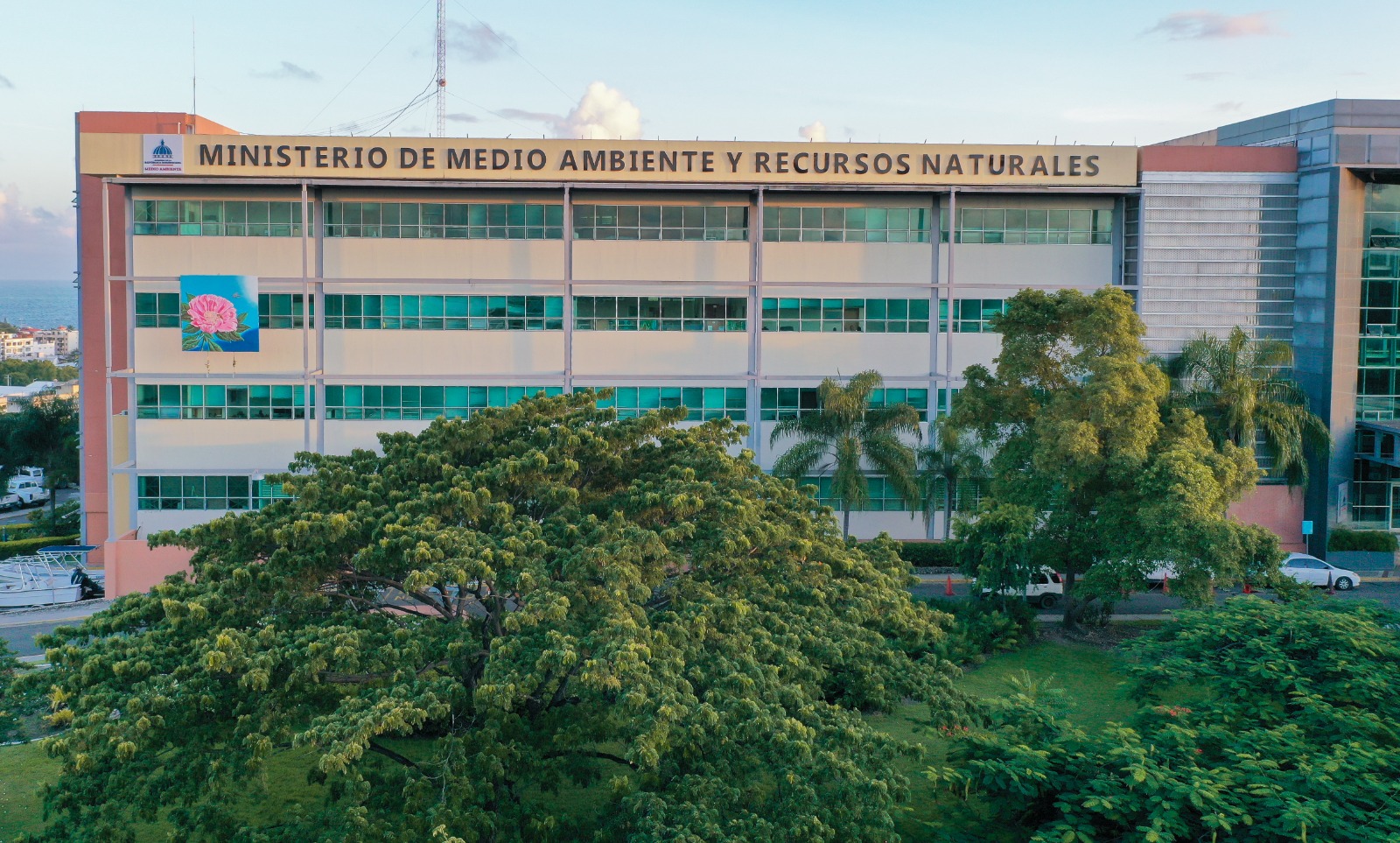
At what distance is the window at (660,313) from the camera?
38906 mm

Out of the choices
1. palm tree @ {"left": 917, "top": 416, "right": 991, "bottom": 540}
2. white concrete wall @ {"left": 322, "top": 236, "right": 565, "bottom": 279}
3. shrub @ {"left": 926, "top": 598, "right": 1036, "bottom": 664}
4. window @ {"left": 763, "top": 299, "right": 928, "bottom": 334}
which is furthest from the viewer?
window @ {"left": 763, "top": 299, "right": 928, "bottom": 334}

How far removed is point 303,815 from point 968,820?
972 cm

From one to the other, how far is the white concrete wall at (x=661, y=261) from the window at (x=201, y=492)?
13258 mm

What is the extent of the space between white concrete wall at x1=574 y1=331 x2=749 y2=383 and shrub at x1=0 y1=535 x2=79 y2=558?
72.1 ft

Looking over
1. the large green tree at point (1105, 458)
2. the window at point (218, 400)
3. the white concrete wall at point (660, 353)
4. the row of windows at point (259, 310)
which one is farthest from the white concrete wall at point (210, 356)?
the large green tree at point (1105, 458)

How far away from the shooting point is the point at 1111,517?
26.7 m

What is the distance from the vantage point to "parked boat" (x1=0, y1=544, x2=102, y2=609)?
3509 centimetres

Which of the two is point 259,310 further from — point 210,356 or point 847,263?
point 847,263

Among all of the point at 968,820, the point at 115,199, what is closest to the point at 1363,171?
the point at 968,820

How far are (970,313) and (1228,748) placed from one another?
2571 centimetres

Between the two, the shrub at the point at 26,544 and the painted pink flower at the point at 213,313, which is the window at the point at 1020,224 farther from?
the shrub at the point at 26,544

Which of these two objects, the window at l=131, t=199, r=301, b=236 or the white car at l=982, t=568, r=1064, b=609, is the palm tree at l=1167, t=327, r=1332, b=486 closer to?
the white car at l=982, t=568, r=1064, b=609

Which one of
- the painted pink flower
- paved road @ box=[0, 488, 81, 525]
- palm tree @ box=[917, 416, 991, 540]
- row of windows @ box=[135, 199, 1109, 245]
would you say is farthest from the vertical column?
paved road @ box=[0, 488, 81, 525]

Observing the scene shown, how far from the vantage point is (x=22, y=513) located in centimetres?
6119
